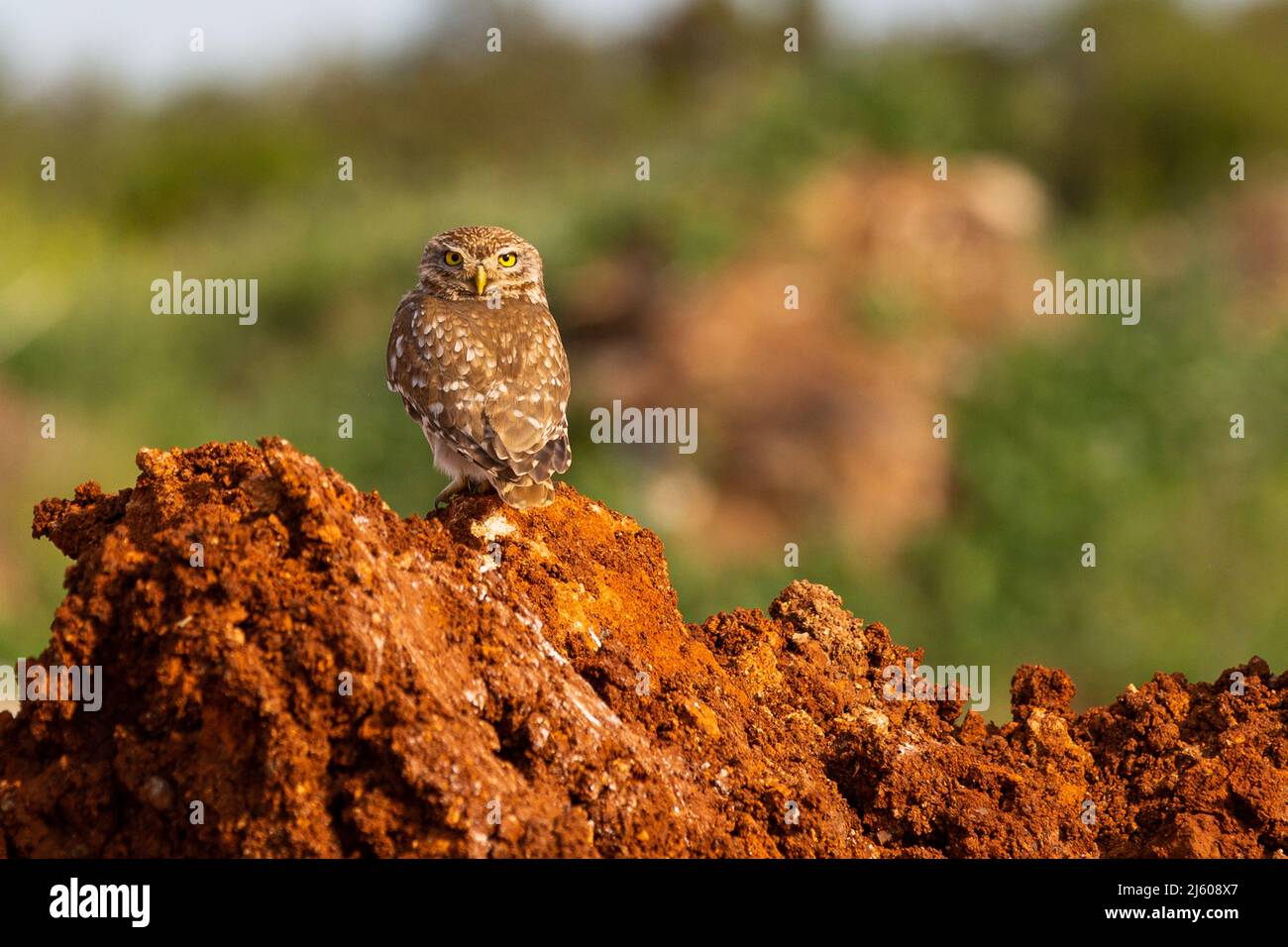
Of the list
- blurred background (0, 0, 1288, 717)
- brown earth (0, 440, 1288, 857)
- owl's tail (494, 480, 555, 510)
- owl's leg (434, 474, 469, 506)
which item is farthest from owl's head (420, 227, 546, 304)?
blurred background (0, 0, 1288, 717)

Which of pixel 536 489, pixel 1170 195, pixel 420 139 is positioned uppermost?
pixel 420 139

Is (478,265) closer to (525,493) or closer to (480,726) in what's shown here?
(525,493)

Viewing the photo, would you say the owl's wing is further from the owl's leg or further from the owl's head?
the owl's head

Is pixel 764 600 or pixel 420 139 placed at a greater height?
pixel 420 139

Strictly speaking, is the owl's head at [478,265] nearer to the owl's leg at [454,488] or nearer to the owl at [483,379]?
the owl at [483,379]

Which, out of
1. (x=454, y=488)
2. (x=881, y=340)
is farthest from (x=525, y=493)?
(x=881, y=340)

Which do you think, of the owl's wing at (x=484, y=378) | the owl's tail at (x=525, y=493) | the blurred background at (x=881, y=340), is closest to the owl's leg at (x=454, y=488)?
the owl's wing at (x=484, y=378)
